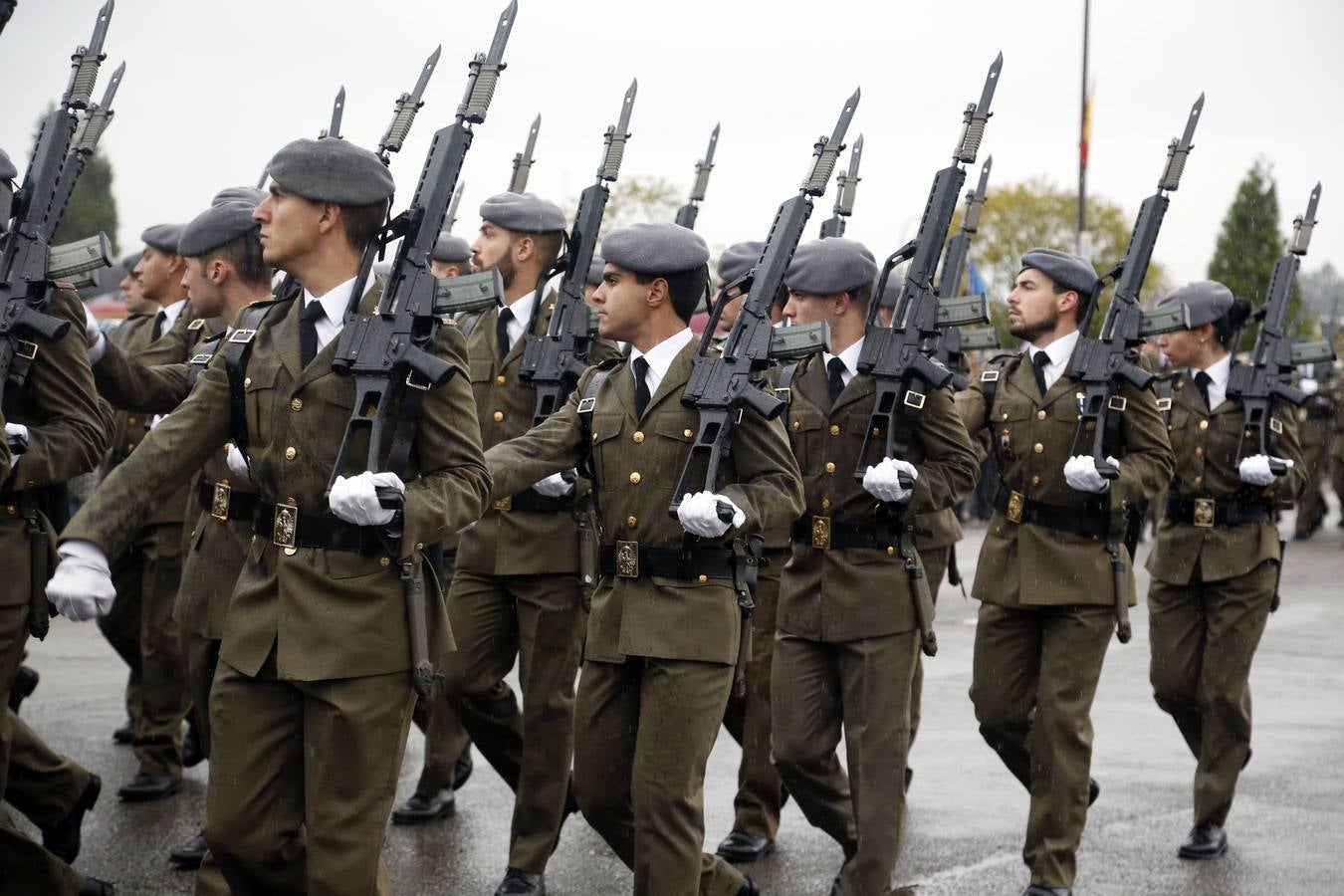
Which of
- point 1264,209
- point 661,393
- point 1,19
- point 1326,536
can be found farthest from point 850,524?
point 1264,209

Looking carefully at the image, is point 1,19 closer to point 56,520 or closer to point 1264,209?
point 56,520

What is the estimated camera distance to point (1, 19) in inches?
193

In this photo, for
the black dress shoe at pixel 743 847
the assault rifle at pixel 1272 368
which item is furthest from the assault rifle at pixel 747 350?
the assault rifle at pixel 1272 368

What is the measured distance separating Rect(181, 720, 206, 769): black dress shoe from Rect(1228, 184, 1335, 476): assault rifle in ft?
15.7

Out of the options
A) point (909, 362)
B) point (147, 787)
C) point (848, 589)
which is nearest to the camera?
point (848, 589)

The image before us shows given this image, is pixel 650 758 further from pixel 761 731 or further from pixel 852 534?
pixel 761 731

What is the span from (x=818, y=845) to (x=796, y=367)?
1980 millimetres

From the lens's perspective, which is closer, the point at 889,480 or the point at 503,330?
the point at 889,480

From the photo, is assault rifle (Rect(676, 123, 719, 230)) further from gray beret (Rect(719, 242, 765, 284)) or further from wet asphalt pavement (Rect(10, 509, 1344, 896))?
wet asphalt pavement (Rect(10, 509, 1344, 896))

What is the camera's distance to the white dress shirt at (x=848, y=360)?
655 cm

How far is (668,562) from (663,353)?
661 mm

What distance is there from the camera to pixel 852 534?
21.0 feet

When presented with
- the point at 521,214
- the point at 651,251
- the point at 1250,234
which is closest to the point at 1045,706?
the point at 651,251

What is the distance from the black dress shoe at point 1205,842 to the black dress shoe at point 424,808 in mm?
2957
